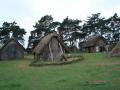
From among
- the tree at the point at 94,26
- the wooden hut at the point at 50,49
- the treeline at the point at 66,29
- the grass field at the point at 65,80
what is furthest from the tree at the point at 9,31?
the grass field at the point at 65,80

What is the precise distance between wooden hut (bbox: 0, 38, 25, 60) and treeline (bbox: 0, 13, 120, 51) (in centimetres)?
1955

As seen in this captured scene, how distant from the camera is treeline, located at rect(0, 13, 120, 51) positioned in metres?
75.5

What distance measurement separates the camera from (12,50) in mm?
54906

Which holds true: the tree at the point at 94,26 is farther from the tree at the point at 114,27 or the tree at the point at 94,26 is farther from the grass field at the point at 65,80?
the grass field at the point at 65,80

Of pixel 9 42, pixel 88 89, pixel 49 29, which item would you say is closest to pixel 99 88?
pixel 88 89

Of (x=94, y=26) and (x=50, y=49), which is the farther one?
(x=94, y=26)

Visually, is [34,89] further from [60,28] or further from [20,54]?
[60,28]

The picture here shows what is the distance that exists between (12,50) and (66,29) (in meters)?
25.6

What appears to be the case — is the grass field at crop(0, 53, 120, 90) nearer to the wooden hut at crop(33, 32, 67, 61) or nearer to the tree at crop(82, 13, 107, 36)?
the wooden hut at crop(33, 32, 67, 61)

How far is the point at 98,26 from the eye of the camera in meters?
80.3

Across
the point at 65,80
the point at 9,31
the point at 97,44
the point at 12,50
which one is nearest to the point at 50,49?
the point at 12,50

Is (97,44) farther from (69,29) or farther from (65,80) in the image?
(65,80)

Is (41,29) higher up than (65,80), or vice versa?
(41,29)

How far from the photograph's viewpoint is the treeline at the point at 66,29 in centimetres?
7550
